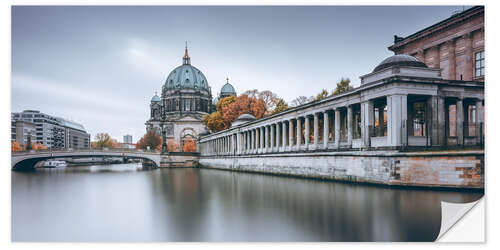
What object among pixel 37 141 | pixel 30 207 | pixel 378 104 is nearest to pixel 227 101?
pixel 378 104

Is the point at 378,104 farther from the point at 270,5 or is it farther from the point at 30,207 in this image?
the point at 30,207

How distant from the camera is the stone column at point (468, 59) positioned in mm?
21677

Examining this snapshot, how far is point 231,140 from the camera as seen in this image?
4734cm

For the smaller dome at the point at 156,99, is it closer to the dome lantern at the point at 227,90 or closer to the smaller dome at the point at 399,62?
the dome lantern at the point at 227,90

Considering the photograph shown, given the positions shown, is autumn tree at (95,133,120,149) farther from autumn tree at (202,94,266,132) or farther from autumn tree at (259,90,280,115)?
autumn tree at (259,90,280,115)

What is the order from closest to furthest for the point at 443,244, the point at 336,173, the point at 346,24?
the point at 443,244 < the point at 346,24 < the point at 336,173

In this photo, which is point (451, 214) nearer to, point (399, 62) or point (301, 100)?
point (399, 62)

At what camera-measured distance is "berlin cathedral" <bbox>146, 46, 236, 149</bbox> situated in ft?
326

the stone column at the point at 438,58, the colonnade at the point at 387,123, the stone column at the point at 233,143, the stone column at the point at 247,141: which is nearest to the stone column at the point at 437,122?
the colonnade at the point at 387,123

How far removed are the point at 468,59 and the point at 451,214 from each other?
16831 mm

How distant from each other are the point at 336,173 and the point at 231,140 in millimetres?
27256

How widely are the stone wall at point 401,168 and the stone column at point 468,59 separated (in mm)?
9192

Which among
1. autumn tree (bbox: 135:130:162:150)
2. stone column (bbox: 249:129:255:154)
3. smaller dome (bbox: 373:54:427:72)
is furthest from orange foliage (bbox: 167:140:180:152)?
smaller dome (bbox: 373:54:427:72)

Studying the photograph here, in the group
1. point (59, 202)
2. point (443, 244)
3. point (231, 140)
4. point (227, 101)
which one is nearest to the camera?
point (443, 244)
